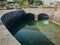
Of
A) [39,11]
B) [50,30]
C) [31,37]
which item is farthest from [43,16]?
[31,37]

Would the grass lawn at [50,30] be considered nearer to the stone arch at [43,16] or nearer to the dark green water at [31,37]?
the dark green water at [31,37]

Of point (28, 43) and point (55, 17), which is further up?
point (28, 43)

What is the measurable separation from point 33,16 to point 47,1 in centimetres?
1976

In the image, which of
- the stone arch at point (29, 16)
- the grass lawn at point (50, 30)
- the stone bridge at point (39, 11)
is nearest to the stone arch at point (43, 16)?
the stone arch at point (29, 16)

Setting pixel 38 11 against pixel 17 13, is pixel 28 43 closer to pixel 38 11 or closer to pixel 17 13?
pixel 17 13

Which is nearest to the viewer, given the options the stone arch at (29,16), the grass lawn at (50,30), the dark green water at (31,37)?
the dark green water at (31,37)

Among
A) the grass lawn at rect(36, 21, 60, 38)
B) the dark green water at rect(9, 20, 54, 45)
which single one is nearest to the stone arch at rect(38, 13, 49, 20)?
the grass lawn at rect(36, 21, 60, 38)

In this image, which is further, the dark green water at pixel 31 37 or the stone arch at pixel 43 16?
the stone arch at pixel 43 16

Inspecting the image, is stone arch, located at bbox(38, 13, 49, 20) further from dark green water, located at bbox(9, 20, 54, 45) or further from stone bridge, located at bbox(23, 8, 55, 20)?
dark green water, located at bbox(9, 20, 54, 45)

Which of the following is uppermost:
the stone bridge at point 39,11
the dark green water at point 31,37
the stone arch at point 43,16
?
the dark green water at point 31,37

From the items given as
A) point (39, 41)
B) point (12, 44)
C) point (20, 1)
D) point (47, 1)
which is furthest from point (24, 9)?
point (12, 44)

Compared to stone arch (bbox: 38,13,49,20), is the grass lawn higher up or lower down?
higher up

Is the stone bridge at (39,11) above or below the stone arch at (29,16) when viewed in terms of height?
above

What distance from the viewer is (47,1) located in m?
72.6
